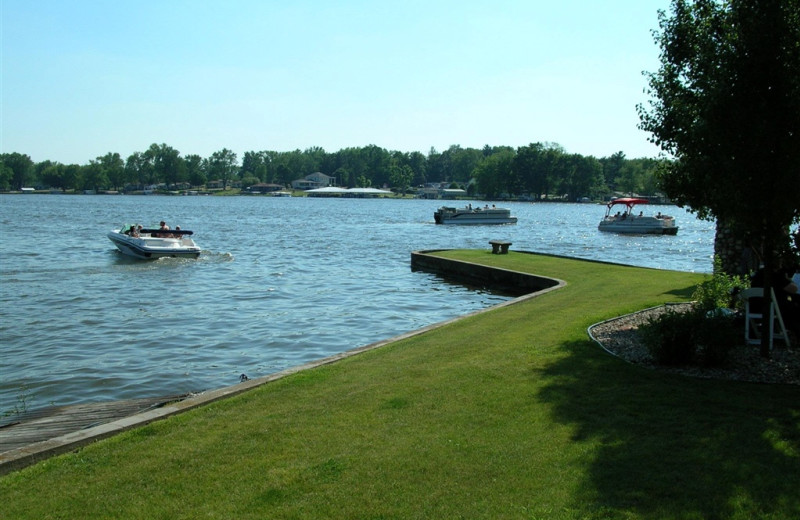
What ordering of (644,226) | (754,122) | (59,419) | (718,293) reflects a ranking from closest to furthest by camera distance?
1. (754,122)
2. (59,419)
3. (718,293)
4. (644,226)

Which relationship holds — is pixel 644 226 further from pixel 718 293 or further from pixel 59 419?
pixel 59 419

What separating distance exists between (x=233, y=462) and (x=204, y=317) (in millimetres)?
13379

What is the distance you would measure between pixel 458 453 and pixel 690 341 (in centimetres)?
427

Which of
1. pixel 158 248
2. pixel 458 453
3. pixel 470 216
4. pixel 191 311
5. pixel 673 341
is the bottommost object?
pixel 191 311

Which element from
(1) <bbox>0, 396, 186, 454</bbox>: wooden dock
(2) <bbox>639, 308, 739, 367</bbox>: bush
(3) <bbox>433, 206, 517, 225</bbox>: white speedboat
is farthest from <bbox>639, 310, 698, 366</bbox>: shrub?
(3) <bbox>433, 206, 517, 225</bbox>: white speedboat

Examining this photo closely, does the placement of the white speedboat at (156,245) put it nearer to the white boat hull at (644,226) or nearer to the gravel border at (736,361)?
the gravel border at (736,361)

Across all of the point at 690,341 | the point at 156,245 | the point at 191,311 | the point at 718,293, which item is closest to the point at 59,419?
the point at 690,341

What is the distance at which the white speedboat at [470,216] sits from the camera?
72.9m

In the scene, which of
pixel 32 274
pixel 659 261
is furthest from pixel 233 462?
pixel 659 261

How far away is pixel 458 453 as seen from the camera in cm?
609

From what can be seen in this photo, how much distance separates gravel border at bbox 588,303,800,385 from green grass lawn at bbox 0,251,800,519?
40 centimetres

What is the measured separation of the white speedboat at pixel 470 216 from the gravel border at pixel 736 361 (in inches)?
2436

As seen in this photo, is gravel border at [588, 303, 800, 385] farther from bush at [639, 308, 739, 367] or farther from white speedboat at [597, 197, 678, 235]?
white speedboat at [597, 197, 678, 235]

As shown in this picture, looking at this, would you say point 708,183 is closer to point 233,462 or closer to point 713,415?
point 713,415
